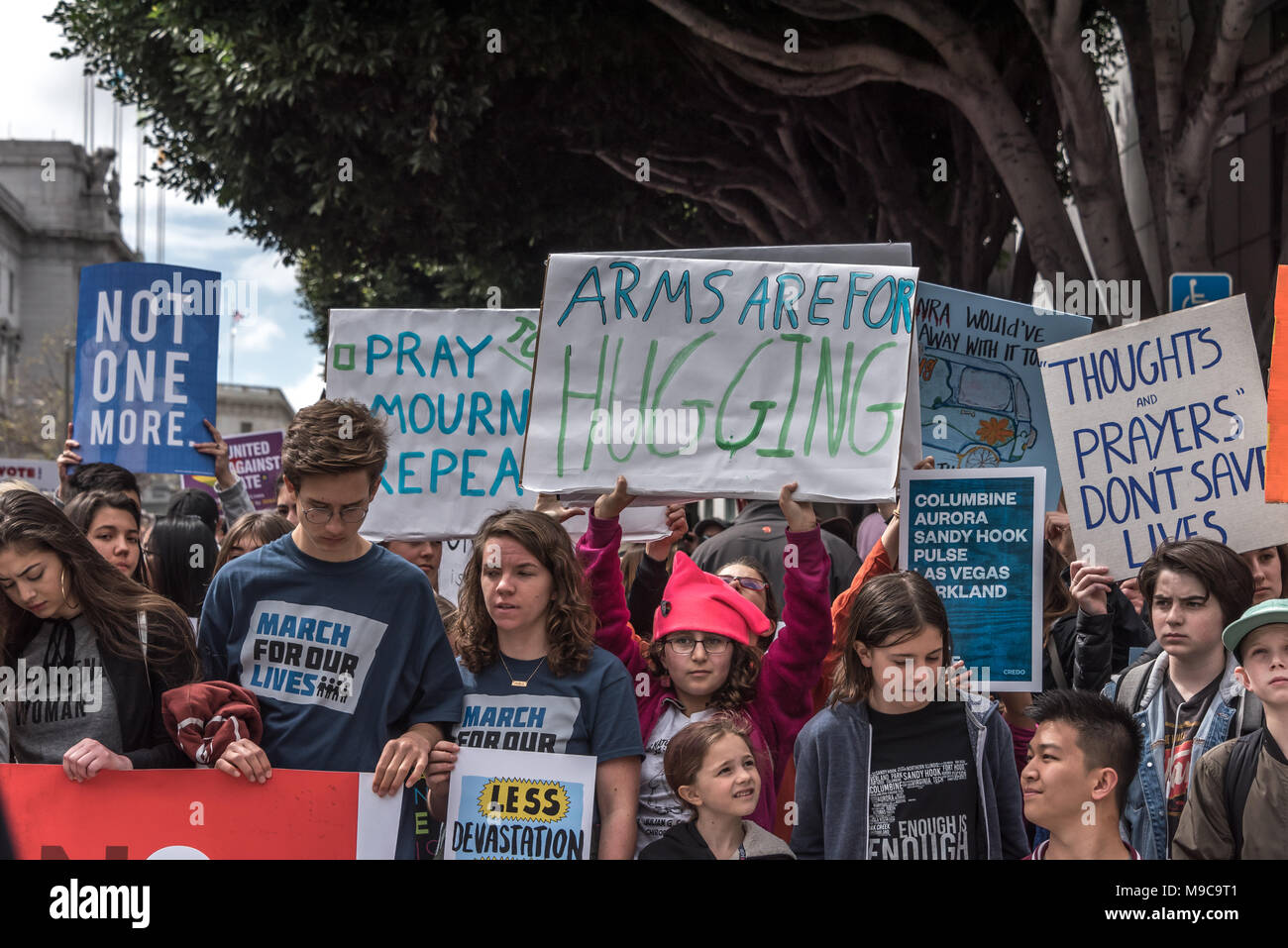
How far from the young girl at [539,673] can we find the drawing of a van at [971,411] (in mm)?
1645

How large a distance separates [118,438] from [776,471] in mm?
2972

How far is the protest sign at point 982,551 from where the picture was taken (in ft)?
13.8

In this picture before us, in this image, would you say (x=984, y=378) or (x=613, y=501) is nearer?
(x=613, y=501)

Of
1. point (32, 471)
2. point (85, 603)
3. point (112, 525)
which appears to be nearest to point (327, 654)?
point (85, 603)

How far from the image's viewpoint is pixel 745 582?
454cm

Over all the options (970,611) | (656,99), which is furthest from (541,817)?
(656,99)

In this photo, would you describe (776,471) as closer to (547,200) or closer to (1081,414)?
A: (1081,414)

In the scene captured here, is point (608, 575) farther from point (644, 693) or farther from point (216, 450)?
point (216, 450)

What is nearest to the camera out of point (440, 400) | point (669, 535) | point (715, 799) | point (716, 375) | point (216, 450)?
point (715, 799)

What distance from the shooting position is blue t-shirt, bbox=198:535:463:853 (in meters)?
3.29

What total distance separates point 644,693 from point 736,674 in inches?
10.5

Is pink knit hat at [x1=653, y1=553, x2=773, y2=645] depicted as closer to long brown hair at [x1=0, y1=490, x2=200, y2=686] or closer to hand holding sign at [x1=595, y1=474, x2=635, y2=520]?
hand holding sign at [x1=595, y1=474, x2=635, y2=520]

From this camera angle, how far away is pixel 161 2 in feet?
38.5

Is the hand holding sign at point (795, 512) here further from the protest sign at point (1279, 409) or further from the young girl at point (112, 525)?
the young girl at point (112, 525)
